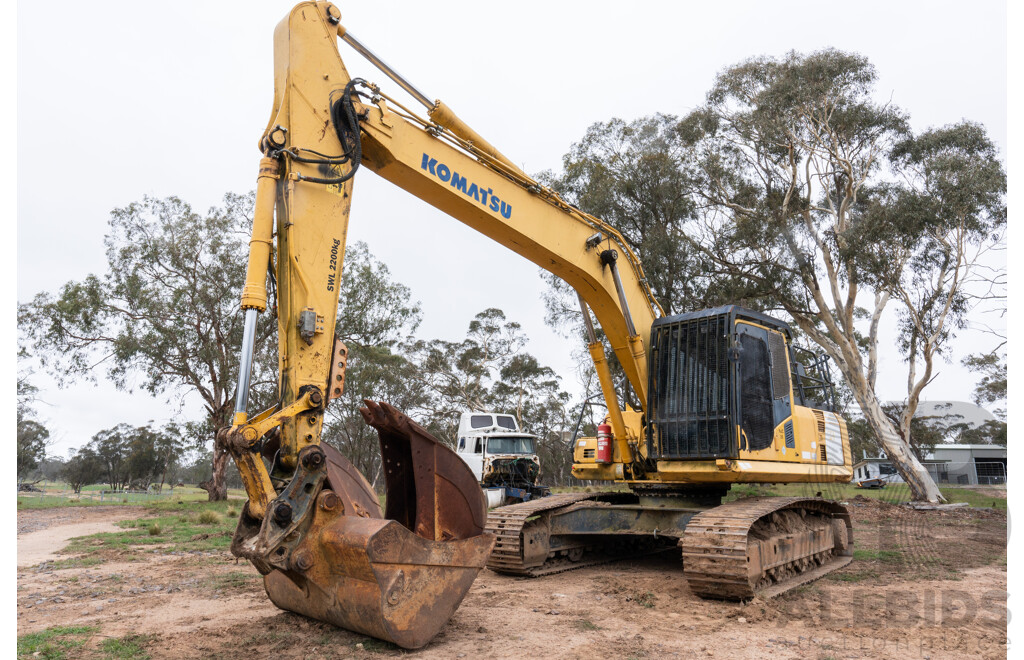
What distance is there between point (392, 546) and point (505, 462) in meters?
13.7

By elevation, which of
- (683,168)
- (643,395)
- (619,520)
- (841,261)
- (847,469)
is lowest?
(619,520)

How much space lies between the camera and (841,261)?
21.1 meters

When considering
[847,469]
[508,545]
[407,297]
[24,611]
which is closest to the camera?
[24,611]

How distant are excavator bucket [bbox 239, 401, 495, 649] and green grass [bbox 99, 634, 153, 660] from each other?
91cm

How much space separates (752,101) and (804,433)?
62.3ft

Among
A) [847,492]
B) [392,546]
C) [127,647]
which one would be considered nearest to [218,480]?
[847,492]

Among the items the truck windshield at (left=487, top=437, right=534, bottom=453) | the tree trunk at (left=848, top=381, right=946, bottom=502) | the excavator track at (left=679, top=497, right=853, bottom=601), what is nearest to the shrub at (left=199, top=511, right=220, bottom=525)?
the truck windshield at (left=487, top=437, right=534, bottom=453)

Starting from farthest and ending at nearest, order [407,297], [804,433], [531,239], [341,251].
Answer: [407,297]
[804,433]
[531,239]
[341,251]

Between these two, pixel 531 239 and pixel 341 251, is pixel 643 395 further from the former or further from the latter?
pixel 341 251

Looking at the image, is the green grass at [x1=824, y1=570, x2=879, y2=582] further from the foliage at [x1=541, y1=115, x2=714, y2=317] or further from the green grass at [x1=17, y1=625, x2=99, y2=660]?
the foliage at [x1=541, y1=115, x2=714, y2=317]

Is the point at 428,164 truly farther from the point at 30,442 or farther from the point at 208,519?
the point at 30,442

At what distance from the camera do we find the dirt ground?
4598mm

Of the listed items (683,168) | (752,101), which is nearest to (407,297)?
(683,168)

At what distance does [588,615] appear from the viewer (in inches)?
220
